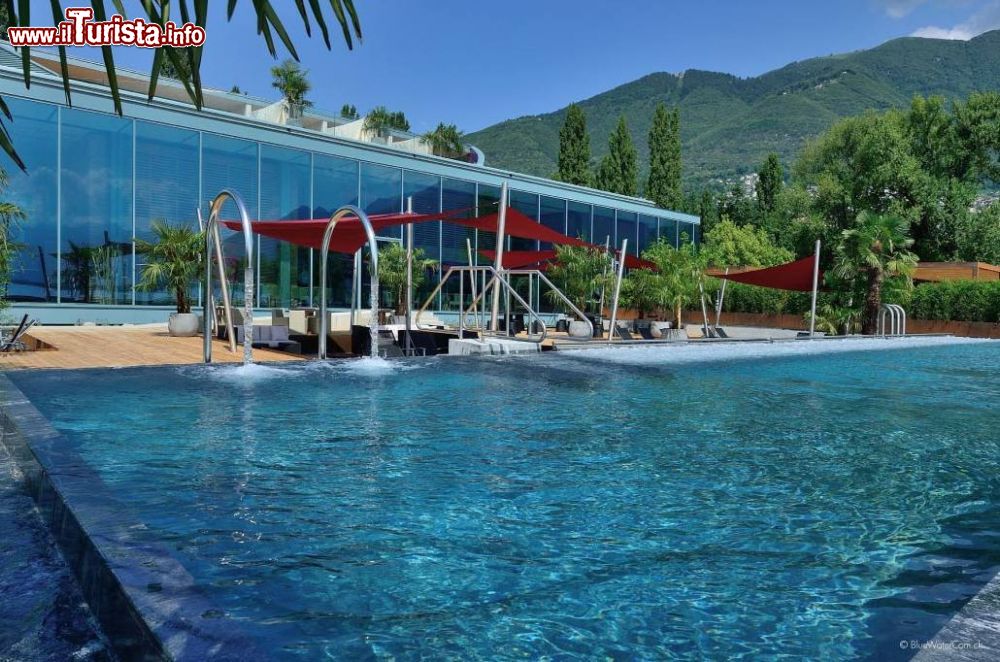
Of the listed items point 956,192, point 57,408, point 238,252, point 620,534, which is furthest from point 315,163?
point 956,192

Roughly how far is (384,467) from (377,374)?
4.67 meters

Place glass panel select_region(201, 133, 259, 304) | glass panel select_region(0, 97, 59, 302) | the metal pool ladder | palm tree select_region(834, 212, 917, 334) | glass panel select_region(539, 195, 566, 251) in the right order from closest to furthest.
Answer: glass panel select_region(0, 97, 59, 302) < glass panel select_region(201, 133, 259, 304) < palm tree select_region(834, 212, 917, 334) < the metal pool ladder < glass panel select_region(539, 195, 566, 251)

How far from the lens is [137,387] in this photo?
7617 mm

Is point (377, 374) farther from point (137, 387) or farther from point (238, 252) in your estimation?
point (238, 252)

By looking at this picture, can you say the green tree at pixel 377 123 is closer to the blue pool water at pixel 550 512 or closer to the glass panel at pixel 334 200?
the glass panel at pixel 334 200

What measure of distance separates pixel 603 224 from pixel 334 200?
12403 millimetres

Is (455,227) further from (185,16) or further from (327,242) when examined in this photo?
(185,16)

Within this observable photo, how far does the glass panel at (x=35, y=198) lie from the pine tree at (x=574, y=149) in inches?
1250

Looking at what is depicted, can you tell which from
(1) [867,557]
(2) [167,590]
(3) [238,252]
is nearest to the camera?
(2) [167,590]

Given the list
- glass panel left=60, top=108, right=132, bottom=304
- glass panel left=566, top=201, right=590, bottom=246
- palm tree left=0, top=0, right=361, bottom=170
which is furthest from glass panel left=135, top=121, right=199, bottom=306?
palm tree left=0, top=0, right=361, bottom=170

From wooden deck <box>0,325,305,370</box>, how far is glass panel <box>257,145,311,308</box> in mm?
5030

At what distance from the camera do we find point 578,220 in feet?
97.1

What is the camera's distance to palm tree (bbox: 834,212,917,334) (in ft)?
73.9

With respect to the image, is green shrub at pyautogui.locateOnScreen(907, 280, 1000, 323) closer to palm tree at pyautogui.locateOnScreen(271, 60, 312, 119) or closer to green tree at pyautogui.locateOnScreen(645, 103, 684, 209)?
green tree at pyautogui.locateOnScreen(645, 103, 684, 209)
